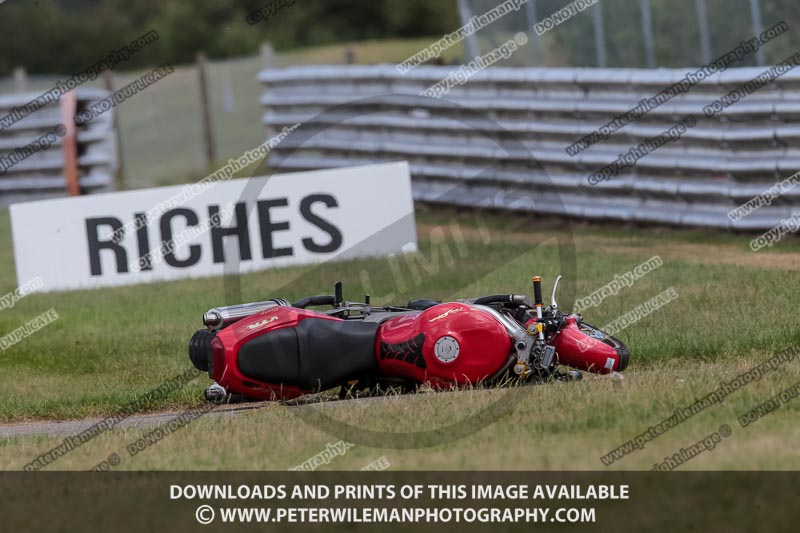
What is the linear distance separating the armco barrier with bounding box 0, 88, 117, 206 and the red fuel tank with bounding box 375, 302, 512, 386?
14458mm

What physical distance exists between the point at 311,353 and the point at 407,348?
0.56 metres

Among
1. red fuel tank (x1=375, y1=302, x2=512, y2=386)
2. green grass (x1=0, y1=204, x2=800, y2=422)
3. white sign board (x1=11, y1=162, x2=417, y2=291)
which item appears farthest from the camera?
white sign board (x1=11, y1=162, x2=417, y2=291)

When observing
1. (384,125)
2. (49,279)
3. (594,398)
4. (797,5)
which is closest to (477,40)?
(384,125)

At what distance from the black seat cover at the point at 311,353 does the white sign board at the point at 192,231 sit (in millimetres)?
6217

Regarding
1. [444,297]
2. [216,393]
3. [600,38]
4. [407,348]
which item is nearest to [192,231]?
[444,297]

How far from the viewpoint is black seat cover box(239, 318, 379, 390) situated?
8.06 meters

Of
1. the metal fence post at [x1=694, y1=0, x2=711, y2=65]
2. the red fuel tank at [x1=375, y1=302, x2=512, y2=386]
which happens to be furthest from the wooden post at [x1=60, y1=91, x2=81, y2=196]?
the red fuel tank at [x1=375, y1=302, x2=512, y2=386]

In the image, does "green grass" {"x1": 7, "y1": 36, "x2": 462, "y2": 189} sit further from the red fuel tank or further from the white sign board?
the red fuel tank

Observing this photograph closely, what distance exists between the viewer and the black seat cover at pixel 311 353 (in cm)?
806

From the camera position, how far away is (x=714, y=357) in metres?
9.27

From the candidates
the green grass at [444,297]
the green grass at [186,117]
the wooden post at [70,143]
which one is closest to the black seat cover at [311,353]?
the green grass at [444,297]

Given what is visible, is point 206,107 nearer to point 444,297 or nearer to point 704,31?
point 704,31

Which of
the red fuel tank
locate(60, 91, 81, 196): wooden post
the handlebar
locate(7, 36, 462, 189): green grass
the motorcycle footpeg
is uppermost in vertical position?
locate(7, 36, 462, 189): green grass
